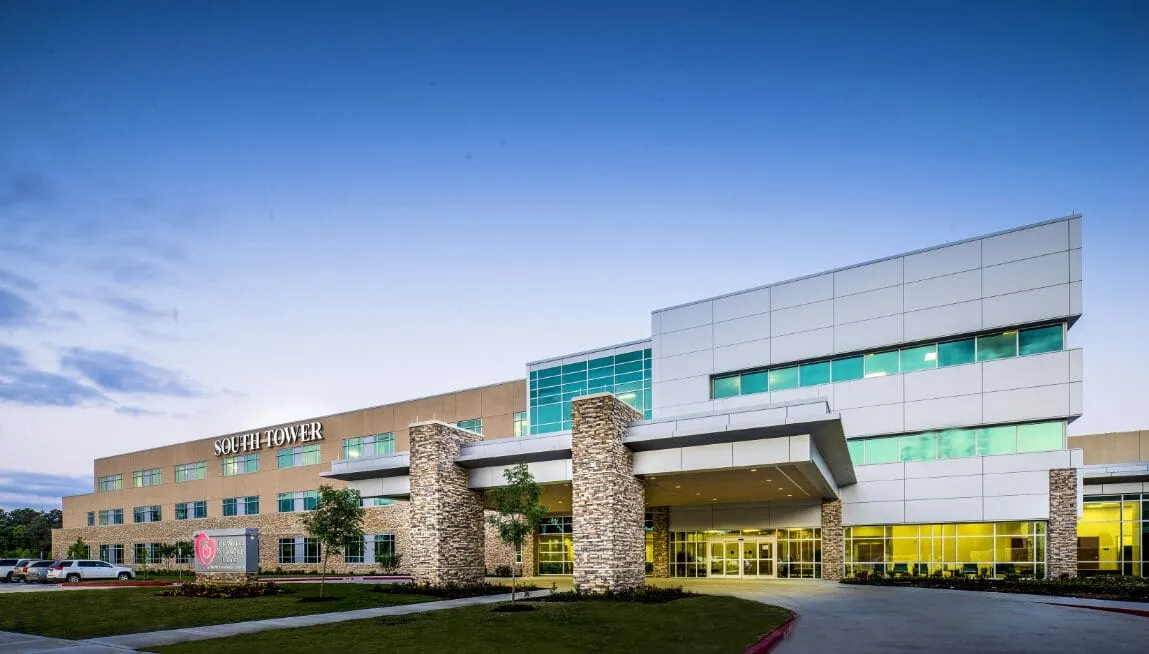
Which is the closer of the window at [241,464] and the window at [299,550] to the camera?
the window at [299,550]

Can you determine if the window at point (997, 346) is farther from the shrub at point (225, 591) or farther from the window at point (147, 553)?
the window at point (147, 553)

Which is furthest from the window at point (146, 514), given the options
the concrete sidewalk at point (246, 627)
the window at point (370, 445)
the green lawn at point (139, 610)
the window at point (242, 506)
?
the concrete sidewalk at point (246, 627)

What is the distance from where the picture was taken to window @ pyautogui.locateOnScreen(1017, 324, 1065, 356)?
114ft

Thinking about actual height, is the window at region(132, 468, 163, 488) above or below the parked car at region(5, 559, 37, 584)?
above

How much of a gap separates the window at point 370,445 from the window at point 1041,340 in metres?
44.2

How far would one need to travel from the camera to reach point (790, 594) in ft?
96.6

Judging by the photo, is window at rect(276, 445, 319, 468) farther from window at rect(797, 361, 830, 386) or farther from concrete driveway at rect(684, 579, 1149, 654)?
concrete driveway at rect(684, 579, 1149, 654)

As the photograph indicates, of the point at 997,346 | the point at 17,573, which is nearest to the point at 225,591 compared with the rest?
the point at 17,573

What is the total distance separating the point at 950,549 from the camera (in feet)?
121

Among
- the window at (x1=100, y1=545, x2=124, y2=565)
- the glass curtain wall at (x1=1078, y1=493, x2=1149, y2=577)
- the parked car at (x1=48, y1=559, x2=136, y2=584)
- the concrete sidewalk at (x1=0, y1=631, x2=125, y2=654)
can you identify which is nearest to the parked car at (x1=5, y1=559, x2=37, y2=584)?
the parked car at (x1=48, y1=559, x2=136, y2=584)

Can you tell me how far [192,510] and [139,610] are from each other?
187ft

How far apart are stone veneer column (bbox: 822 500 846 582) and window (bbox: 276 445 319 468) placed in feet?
142

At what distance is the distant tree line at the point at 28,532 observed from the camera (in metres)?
122

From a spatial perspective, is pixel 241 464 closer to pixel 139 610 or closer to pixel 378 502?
pixel 378 502
